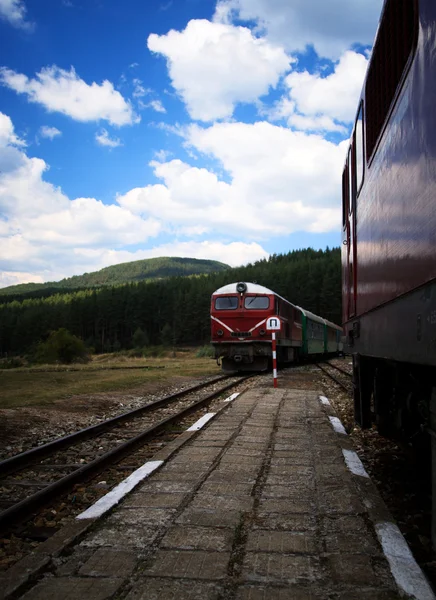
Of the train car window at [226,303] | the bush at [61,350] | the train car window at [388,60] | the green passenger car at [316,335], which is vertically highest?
the train car window at [388,60]

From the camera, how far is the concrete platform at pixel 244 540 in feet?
8.18

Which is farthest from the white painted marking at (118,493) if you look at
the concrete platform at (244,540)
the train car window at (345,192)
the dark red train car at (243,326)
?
the dark red train car at (243,326)

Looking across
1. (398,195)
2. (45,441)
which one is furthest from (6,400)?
(398,195)

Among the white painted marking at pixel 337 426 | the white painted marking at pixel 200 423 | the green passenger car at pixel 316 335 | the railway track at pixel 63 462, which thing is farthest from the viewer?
the green passenger car at pixel 316 335

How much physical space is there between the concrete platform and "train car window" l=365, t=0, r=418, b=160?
2.79 meters

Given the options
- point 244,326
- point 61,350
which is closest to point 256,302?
point 244,326

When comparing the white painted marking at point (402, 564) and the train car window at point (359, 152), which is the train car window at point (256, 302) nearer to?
the train car window at point (359, 152)

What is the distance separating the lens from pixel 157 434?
741 cm

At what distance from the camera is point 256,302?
1991 centimetres

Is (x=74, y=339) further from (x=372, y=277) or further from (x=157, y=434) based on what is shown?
(x=372, y=277)

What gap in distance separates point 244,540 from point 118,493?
53.0 inches

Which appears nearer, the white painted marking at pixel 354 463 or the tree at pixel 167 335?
the white painted marking at pixel 354 463

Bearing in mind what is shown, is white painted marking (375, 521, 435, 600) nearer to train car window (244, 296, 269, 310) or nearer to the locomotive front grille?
the locomotive front grille

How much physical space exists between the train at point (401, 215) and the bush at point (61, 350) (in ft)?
124
